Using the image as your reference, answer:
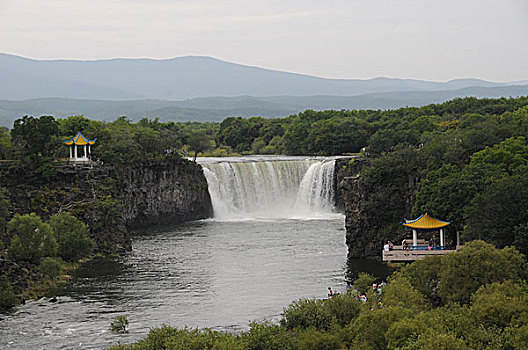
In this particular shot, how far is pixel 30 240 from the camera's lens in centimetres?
5550

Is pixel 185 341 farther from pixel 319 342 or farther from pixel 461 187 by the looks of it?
pixel 461 187

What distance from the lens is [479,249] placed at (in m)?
39.6

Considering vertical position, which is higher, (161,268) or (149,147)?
(149,147)

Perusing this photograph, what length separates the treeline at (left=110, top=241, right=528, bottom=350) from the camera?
104 feet

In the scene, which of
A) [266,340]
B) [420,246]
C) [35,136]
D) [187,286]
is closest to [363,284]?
[420,246]

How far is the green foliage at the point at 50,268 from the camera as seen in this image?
5431cm

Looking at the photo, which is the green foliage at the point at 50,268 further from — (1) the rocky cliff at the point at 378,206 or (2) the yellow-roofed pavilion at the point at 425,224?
(2) the yellow-roofed pavilion at the point at 425,224

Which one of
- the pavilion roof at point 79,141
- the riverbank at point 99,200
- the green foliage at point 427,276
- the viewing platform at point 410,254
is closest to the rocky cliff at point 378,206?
the viewing platform at point 410,254

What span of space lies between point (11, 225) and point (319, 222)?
3349cm

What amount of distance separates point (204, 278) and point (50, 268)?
31.6 feet

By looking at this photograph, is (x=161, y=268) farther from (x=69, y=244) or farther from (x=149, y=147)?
(x=149, y=147)

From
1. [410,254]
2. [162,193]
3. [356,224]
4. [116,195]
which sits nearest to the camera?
[410,254]

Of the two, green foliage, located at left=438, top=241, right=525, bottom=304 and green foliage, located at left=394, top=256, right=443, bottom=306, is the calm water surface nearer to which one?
green foliage, located at left=394, top=256, right=443, bottom=306

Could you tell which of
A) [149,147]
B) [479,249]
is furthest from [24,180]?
[479,249]
